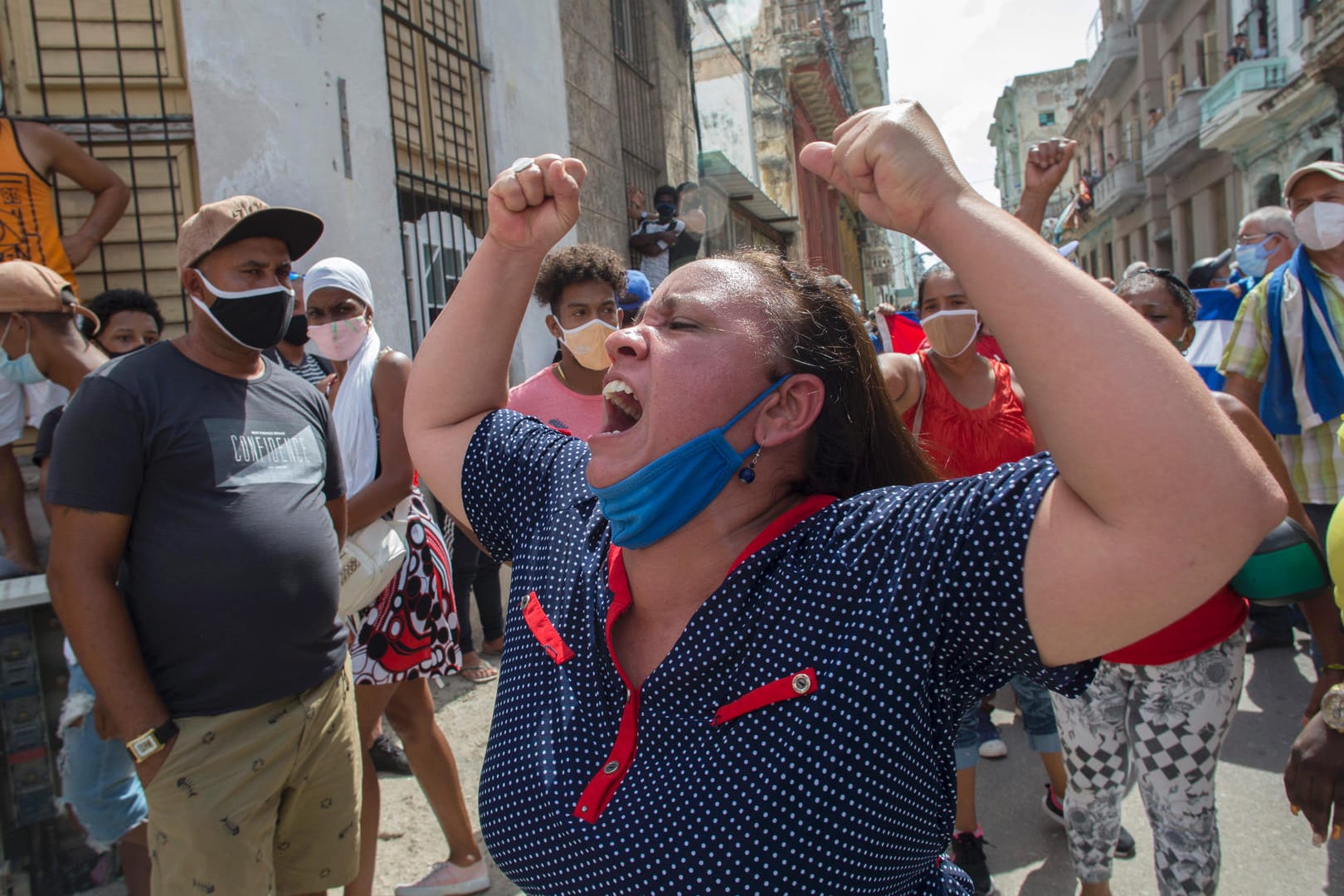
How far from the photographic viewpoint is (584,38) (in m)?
9.61

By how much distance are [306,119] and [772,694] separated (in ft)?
18.1

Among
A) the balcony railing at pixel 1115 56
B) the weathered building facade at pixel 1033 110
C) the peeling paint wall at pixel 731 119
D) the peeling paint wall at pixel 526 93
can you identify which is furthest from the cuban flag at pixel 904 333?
the weathered building facade at pixel 1033 110

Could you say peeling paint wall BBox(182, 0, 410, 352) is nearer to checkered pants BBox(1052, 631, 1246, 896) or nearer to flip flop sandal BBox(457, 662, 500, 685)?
flip flop sandal BBox(457, 662, 500, 685)

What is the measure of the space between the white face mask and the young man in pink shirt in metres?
2.65

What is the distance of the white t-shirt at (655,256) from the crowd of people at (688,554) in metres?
6.63

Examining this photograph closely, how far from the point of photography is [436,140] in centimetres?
721

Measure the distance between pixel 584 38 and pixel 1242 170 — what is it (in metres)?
18.2

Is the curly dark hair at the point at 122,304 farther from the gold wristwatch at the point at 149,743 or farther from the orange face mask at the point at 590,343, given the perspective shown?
the gold wristwatch at the point at 149,743

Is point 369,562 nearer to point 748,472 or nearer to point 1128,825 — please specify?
point 748,472

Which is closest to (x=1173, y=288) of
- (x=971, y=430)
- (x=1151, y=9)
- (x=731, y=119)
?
(x=971, y=430)

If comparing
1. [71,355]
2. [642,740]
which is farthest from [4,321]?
[642,740]

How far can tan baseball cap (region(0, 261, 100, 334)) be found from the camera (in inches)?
124

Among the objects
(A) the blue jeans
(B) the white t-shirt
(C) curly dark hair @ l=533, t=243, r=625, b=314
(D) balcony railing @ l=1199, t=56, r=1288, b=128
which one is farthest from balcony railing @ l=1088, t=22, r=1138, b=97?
(A) the blue jeans

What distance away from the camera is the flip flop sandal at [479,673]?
5.23m
